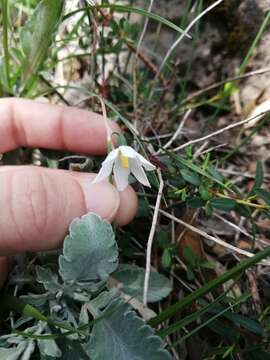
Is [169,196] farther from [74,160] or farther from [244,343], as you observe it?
[244,343]

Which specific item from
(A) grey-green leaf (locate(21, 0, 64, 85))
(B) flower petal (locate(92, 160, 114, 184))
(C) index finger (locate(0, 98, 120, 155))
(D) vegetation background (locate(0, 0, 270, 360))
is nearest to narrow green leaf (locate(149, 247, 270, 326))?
(D) vegetation background (locate(0, 0, 270, 360))

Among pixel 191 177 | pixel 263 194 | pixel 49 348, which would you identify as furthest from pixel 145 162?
pixel 49 348

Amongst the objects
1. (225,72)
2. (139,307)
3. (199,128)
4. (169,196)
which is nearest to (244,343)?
(139,307)

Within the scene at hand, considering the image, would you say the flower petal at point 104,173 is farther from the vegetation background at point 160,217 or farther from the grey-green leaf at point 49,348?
the grey-green leaf at point 49,348

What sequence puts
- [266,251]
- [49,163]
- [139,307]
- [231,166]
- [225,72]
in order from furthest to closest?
[225,72], [231,166], [49,163], [139,307], [266,251]

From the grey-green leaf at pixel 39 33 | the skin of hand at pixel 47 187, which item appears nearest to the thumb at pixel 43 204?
the skin of hand at pixel 47 187

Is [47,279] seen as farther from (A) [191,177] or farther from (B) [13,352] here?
(A) [191,177]

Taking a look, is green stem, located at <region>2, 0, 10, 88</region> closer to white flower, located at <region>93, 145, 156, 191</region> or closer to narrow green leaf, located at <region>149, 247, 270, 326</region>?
white flower, located at <region>93, 145, 156, 191</region>
